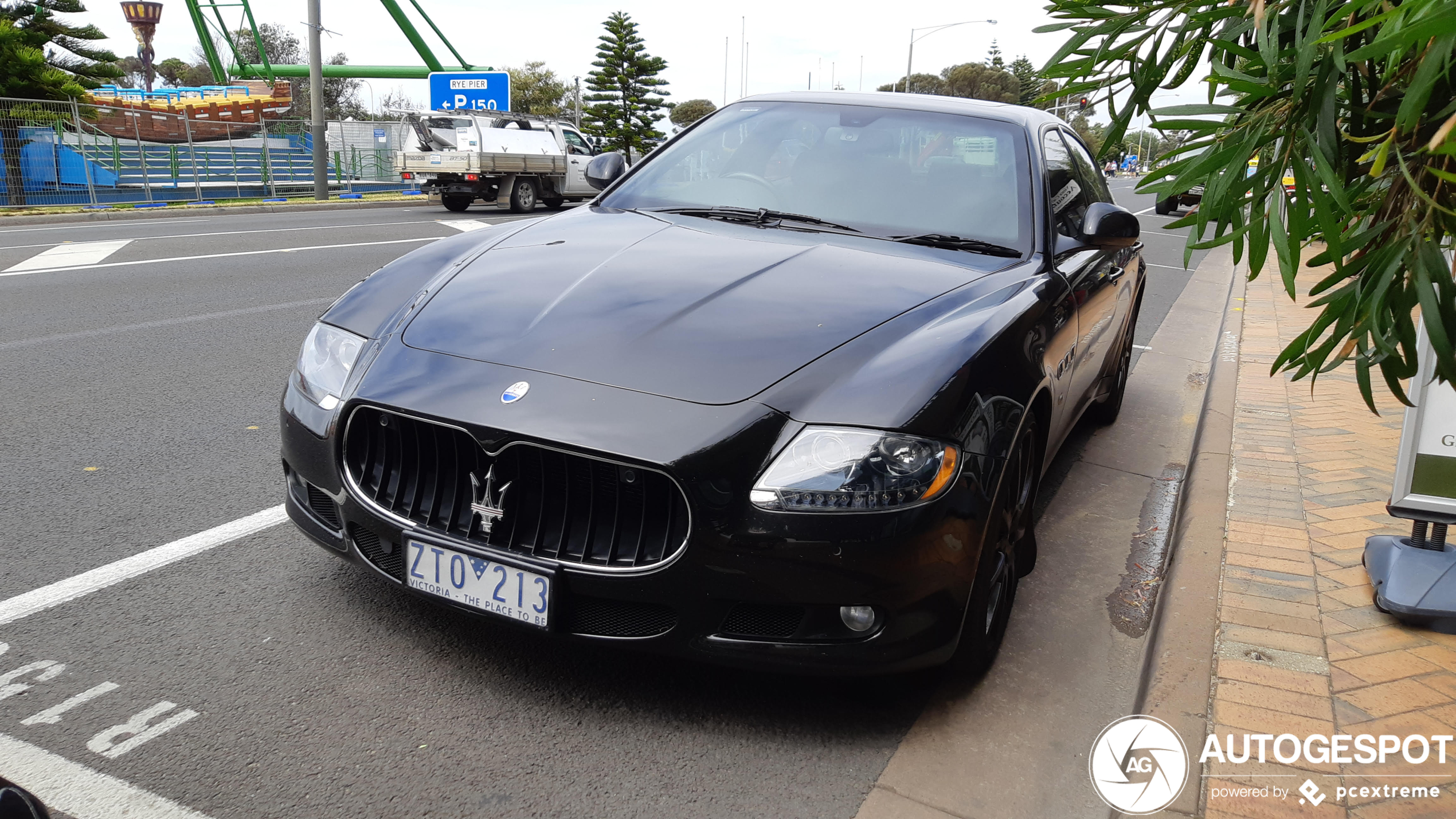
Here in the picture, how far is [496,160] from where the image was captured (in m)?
21.1

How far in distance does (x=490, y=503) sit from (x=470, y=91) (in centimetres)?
3354

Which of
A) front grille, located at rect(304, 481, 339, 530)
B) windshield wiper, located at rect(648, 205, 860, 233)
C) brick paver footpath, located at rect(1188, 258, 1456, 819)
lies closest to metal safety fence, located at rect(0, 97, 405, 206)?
windshield wiper, located at rect(648, 205, 860, 233)

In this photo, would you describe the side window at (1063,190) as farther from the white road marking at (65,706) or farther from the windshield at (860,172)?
the white road marking at (65,706)

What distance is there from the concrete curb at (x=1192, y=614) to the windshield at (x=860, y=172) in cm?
125

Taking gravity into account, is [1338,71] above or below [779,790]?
above

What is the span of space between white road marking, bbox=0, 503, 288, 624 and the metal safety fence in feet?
63.8

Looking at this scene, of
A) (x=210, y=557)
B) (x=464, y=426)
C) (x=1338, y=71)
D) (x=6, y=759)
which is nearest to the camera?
(x=1338, y=71)

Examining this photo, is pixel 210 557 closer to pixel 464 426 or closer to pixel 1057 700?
pixel 464 426

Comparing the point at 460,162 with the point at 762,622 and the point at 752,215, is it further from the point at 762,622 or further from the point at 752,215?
the point at 762,622

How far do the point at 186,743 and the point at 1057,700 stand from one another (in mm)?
2123

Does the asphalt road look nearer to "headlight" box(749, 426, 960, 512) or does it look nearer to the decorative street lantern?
"headlight" box(749, 426, 960, 512)

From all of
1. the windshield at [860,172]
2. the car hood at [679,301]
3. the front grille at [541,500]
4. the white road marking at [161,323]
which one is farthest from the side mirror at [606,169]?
the white road marking at [161,323]

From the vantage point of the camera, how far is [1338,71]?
4.80 ft

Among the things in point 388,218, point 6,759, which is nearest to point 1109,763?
point 6,759
